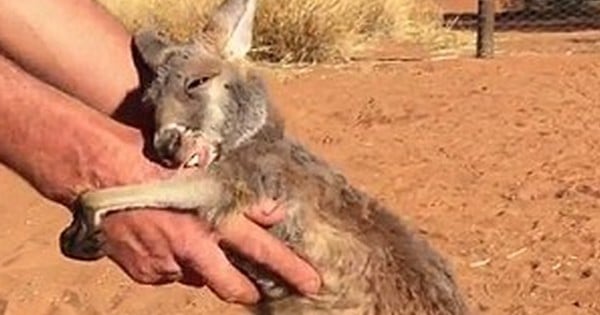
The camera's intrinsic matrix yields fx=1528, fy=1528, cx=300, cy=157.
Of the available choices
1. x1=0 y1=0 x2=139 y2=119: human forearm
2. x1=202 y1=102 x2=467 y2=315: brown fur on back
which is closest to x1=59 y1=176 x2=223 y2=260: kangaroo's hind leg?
x1=202 y1=102 x2=467 y2=315: brown fur on back

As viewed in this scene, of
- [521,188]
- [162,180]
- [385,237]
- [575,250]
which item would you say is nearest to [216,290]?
[162,180]

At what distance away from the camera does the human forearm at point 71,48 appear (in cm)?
343

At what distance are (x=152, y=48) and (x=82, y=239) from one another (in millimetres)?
588

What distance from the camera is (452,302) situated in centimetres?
356

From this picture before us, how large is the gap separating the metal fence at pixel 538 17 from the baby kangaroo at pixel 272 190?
42.2ft

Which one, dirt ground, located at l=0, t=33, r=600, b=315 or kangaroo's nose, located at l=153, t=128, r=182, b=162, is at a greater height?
kangaroo's nose, located at l=153, t=128, r=182, b=162

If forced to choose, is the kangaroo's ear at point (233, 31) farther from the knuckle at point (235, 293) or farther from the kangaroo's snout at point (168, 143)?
the knuckle at point (235, 293)

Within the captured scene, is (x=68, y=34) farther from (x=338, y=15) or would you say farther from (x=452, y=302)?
(x=338, y=15)

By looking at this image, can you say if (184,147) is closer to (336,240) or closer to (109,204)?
(109,204)

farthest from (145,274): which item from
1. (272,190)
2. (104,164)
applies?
(272,190)

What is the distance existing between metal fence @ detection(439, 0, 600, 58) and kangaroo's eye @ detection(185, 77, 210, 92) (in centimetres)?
1296

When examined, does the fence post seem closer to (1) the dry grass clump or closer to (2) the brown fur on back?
(1) the dry grass clump

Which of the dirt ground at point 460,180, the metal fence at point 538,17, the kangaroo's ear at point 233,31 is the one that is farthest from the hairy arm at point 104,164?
the metal fence at point 538,17

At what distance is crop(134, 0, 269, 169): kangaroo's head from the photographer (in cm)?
339
